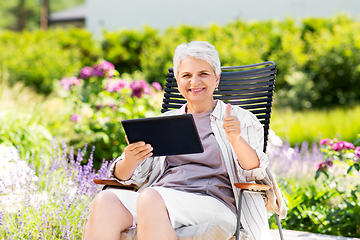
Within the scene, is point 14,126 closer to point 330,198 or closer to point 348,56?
point 330,198

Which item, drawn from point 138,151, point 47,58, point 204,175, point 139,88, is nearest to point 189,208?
point 204,175

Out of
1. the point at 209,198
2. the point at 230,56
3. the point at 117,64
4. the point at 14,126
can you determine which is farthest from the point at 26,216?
the point at 117,64

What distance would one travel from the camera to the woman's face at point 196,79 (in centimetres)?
218

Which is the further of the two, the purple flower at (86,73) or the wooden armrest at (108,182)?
the purple flower at (86,73)

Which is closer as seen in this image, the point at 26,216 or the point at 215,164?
the point at 215,164

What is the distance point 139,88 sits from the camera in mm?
4664

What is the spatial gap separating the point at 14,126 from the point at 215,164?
2.81 meters

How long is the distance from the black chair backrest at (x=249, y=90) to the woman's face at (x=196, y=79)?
640mm

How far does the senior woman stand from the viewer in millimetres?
1807

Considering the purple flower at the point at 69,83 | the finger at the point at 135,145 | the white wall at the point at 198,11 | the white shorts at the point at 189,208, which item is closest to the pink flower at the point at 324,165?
the white shorts at the point at 189,208

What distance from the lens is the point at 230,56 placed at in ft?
29.1

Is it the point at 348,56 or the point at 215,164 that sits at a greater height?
the point at 348,56

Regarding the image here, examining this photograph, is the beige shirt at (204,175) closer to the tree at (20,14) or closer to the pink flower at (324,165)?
the pink flower at (324,165)

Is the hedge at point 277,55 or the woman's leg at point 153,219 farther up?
the hedge at point 277,55
